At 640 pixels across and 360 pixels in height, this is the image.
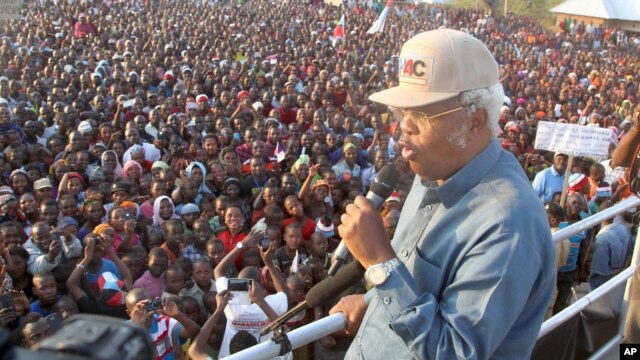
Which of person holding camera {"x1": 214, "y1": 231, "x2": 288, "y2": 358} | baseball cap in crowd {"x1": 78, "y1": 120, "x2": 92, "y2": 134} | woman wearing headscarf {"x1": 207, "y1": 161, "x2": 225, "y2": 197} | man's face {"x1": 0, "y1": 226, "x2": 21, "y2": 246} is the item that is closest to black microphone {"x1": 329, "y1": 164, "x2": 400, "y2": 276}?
person holding camera {"x1": 214, "y1": 231, "x2": 288, "y2": 358}

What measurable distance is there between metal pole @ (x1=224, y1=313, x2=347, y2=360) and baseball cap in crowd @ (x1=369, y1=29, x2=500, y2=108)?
0.64 m

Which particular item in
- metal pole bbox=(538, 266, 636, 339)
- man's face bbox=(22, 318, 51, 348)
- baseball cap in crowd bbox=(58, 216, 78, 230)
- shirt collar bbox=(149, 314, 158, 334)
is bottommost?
baseball cap in crowd bbox=(58, 216, 78, 230)

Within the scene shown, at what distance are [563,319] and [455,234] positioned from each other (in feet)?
3.99

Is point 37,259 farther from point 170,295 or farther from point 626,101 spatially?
point 626,101

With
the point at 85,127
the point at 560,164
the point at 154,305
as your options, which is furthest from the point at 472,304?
the point at 85,127

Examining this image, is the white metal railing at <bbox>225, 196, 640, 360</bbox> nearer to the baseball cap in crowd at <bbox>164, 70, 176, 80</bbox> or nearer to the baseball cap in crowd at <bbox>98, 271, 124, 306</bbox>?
the baseball cap in crowd at <bbox>98, 271, 124, 306</bbox>

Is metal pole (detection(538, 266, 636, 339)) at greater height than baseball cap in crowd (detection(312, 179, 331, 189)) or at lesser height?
greater

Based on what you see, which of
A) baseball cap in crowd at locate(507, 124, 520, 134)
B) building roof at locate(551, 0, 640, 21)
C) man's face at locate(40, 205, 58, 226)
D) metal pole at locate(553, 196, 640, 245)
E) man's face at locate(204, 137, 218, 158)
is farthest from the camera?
building roof at locate(551, 0, 640, 21)

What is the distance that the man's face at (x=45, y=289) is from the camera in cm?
402

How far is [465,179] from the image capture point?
4.83ft

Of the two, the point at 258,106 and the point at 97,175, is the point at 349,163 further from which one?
the point at 258,106

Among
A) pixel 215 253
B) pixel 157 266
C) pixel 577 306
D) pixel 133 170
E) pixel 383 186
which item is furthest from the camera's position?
pixel 133 170

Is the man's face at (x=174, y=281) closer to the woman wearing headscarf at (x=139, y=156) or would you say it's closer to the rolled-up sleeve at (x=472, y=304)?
the woman wearing headscarf at (x=139, y=156)

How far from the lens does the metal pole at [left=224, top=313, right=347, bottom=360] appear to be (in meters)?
1.55
